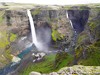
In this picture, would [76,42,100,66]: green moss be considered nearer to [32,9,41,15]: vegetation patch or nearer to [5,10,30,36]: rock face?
A: [5,10,30,36]: rock face

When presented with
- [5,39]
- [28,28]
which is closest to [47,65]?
[5,39]

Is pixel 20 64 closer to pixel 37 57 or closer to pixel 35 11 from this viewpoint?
pixel 37 57

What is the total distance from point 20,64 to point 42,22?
2302 inches

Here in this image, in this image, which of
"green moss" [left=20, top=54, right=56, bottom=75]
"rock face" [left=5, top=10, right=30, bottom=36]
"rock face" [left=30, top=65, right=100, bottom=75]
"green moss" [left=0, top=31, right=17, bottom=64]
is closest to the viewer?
"rock face" [left=30, top=65, right=100, bottom=75]

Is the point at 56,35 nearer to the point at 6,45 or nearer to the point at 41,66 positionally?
the point at 6,45

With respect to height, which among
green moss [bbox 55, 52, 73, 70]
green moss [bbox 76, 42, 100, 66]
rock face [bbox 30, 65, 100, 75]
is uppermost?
rock face [bbox 30, 65, 100, 75]

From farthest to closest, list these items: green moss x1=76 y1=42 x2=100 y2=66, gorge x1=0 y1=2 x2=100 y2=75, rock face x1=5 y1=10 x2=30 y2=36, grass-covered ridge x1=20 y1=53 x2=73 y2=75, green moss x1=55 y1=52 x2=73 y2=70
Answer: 1. rock face x1=5 y1=10 x2=30 y2=36
2. gorge x1=0 y1=2 x2=100 y2=75
3. grass-covered ridge x1=20 y1=53 x2=73 y2=75
4. green moss x1=55 y1=52 x2=73 y2=70
5. green moss x1=76 y1=42 x2=100 y2=66

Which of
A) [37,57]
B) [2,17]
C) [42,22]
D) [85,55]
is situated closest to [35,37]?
[42,22]

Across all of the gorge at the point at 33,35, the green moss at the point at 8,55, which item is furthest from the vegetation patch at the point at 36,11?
the green moss at the point at 8,55

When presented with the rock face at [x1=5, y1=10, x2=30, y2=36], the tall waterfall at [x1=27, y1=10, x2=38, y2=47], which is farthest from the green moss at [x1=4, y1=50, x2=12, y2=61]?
the tall waterfall at [x1=27, y1=10, x2=38, y2=47]

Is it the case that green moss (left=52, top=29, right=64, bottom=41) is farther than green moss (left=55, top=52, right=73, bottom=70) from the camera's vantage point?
Yes

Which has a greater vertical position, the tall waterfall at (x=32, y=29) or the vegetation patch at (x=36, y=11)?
the vegetation patch at (x=36, y=11)

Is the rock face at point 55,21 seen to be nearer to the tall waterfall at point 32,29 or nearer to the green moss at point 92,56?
the tall waterfall at point 32,29

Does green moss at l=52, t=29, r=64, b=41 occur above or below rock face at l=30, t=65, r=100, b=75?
below
